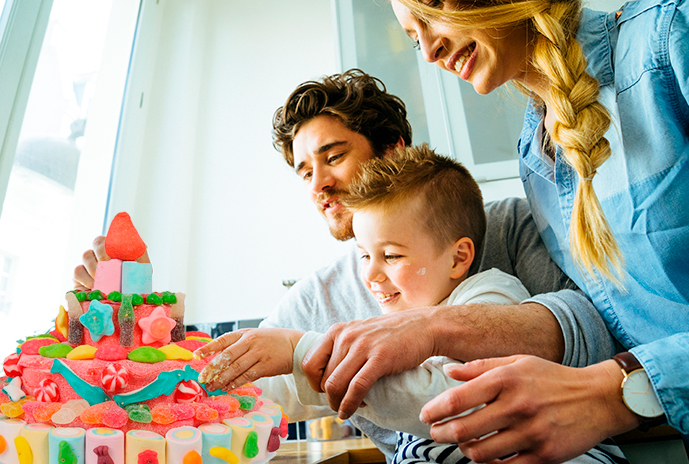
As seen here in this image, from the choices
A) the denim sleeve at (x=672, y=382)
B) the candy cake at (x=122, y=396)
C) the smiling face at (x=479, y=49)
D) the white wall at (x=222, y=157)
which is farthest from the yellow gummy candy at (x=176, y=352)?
the white wall at (x=222, y=157)

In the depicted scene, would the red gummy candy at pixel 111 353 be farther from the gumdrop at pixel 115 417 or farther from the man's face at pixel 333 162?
the man's face at pixel 333 162

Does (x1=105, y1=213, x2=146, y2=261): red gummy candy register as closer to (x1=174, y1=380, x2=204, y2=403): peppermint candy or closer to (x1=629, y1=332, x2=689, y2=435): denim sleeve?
(x1=174, y1=380, x2=204, y2=403): peppermint candy

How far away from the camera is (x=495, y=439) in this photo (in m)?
0.56

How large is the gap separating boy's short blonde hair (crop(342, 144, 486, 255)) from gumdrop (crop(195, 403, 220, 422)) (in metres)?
0.56

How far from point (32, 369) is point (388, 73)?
1.91m

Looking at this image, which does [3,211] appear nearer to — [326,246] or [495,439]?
[326,246]

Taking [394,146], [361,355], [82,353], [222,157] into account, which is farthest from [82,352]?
[222,157]

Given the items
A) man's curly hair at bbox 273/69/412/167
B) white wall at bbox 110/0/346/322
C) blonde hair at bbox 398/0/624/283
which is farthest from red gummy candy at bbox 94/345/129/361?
white wall at bbox 110/0/346/322

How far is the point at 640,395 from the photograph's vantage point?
23.5 inches

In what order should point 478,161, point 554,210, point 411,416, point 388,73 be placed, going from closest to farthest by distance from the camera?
point 411,416, point 554,210, point 478,161, point 388,73

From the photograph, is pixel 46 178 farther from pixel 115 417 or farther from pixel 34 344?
pixel 115 417

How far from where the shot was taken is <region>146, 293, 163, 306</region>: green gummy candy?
68cm

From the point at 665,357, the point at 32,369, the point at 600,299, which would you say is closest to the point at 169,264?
the point at 32,369

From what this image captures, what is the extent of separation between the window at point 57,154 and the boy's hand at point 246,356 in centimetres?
122
